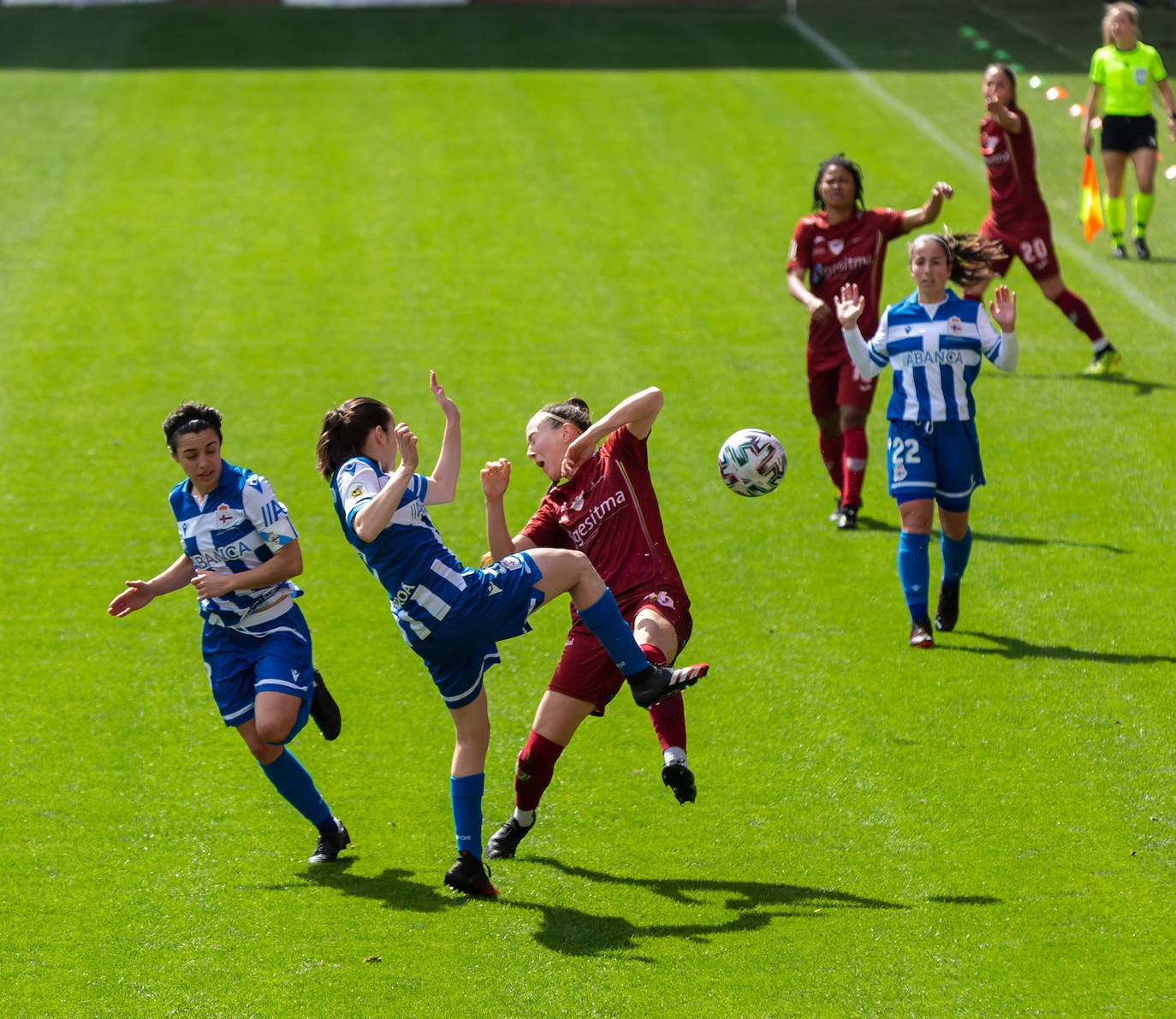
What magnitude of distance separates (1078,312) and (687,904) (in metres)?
8.04

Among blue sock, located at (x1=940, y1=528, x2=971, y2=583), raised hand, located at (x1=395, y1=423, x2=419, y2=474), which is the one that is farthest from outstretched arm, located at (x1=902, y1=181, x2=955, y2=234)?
raised hand, located at (x1=395, y1=423, x2=419, y2=474)

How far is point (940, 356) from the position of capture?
834 centimetres

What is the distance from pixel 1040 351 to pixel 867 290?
3.77 meters

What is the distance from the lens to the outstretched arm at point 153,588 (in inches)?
257

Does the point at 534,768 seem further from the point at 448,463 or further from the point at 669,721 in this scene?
the point at 448,463

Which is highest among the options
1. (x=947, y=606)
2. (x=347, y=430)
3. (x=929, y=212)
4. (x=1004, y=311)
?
(x=929, y=212)

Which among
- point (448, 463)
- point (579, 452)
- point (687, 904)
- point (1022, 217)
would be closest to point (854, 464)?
point (1022, 217)

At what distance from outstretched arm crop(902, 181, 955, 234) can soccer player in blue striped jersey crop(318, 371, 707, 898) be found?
14.7 feet

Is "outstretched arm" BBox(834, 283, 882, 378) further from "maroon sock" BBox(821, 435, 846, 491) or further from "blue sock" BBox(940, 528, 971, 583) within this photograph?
"maroon sock" BBox(821, 435, 846, 491)

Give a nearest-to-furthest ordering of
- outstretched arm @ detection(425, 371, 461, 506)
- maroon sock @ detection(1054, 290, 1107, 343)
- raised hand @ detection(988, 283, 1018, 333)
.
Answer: outstretched arm @ detection(425, 371, 461, 506), raised hand @ detection(988, 283, 1018, 333), maroon sock @ detection(1054, 290, 1107, 343)

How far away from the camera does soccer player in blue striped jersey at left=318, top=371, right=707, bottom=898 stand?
230 inches

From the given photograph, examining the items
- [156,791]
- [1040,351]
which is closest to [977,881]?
[156,791]

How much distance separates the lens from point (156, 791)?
730 centimetres

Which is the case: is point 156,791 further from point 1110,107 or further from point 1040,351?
point 1110,107
